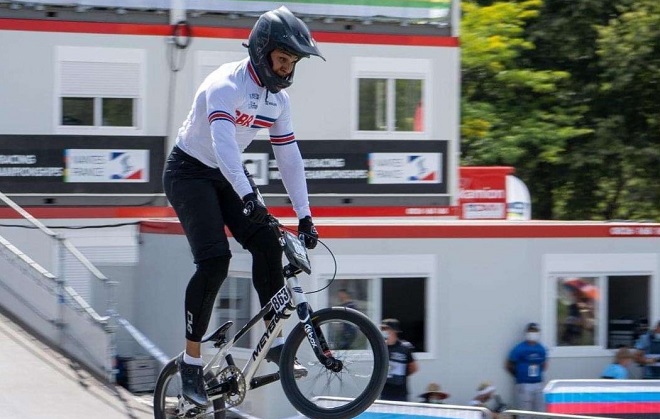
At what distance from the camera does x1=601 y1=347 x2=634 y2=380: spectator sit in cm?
1474

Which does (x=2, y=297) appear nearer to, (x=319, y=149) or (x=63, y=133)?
(x=63, y=133)

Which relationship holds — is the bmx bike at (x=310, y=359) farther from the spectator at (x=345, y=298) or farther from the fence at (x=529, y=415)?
the spectator at (x=345, y=298)

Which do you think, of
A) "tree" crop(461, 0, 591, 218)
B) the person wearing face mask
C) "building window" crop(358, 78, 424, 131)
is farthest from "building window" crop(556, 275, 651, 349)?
"tree" crop(461, 0, 591, 218)

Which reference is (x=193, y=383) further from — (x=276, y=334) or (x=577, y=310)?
(x=577, y=310)

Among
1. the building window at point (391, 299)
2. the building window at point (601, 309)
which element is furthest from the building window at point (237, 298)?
the building window at point (601, 309)

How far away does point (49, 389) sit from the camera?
9.54m

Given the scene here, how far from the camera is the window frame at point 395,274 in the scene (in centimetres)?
1412

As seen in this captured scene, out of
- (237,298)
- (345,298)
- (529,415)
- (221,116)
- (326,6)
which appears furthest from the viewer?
(326,6)

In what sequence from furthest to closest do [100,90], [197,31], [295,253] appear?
[197,31]
[100,90]
[295,253]

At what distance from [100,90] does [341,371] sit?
9.67m

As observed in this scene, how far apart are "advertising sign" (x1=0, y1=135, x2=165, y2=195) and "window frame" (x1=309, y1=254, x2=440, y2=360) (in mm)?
2788

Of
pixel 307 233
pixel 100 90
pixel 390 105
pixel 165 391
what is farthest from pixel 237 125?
pixel 390 105

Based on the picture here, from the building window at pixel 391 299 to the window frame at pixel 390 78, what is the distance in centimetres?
236

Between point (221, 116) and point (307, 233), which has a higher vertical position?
point (221, 116)
